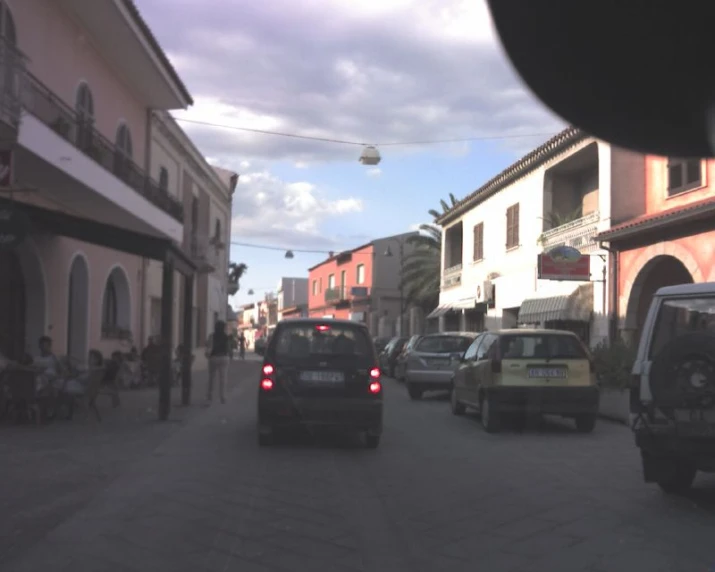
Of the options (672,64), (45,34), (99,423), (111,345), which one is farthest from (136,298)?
(672,64)

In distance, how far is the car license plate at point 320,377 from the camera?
10.4m

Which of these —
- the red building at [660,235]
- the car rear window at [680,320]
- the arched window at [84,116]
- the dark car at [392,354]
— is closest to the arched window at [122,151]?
the arched window at [84,116]

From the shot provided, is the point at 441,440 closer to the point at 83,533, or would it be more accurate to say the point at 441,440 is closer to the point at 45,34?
the point at 83,533

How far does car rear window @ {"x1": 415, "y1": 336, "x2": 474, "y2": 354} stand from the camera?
19719mm

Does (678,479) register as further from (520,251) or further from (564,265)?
(520,251)

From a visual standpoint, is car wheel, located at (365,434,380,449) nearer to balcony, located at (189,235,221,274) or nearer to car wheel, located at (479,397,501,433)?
car wheel, located at (479,397,501,433)

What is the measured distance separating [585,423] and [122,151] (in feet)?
39.9

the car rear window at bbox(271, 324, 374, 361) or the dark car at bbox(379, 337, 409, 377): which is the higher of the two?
the car rear window at bbox(271, 324, 374, 361)

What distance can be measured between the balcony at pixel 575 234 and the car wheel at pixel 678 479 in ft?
49.6

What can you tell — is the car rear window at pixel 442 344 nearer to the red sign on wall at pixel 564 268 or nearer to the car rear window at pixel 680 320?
the red sign on wall at pixel 564 268

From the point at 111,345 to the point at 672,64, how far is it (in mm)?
19552

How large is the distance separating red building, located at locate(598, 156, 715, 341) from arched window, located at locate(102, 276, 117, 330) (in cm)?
1273

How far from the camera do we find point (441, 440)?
11.6 metres

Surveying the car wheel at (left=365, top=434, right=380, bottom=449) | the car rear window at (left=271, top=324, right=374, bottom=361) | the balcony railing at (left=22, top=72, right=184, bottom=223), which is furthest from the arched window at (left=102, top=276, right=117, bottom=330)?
the car wheel at (left=365, top=434, right=380, bottom=449)
